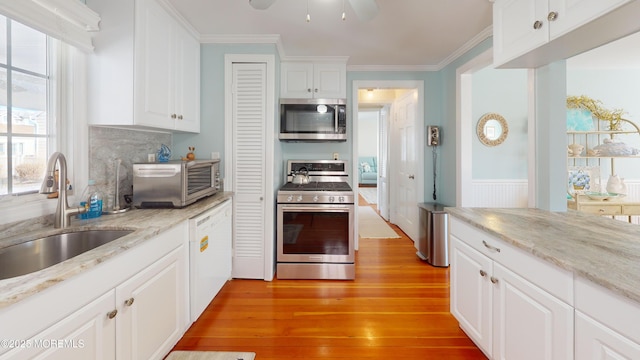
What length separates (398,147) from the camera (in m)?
4.58

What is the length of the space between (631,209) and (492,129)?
1695mm

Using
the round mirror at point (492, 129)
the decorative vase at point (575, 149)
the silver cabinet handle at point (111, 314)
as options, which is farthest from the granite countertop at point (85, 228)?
the decorative vase at point (575, 149)

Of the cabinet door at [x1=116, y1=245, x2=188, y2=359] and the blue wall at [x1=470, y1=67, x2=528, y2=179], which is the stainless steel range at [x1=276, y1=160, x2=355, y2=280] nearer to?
the cabinet door at [x1=116, y1=245, x2=188, y2=359]

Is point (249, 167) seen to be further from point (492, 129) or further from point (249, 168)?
point (492, 129)

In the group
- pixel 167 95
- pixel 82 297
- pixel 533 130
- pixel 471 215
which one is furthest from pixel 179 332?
pixel 533 130

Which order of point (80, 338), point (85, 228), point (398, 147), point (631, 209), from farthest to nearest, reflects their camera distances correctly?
point (398, 147), point (631, 209), point (85, 228), point (80, 338)

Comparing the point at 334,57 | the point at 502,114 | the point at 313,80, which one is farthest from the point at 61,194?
the point at 502,114

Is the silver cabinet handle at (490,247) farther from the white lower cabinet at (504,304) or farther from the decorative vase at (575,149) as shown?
the decorative vase at (575,149)

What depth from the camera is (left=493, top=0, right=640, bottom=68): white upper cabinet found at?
1204mm

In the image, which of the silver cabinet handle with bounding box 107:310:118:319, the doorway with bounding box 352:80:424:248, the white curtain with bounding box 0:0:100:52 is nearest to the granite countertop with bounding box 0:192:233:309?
the silver cabinet handle with bounding box 107:310:118:319

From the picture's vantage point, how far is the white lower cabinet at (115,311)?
2.74ft

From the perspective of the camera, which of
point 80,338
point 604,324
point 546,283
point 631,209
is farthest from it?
point 631,209

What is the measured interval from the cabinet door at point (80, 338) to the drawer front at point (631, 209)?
4.74 metres

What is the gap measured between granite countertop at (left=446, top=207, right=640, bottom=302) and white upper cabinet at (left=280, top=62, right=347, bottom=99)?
210 cm
